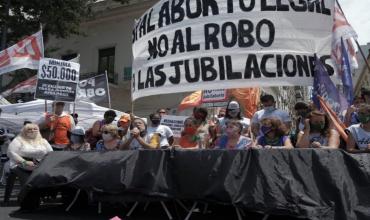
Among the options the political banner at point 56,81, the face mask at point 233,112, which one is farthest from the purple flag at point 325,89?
the political banner at point 56,81

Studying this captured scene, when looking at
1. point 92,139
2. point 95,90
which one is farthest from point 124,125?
point 95,90

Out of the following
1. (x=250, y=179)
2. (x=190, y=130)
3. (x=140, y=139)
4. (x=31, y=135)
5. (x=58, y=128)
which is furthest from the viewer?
(x=58, y=128)

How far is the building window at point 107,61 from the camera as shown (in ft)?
90.8

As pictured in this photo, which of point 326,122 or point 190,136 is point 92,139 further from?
point 326,122

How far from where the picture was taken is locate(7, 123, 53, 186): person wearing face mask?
830cm

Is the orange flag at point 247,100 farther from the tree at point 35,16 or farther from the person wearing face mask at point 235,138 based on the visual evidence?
the person wearing face mask at point 235,138

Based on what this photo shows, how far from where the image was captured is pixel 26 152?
8.48m

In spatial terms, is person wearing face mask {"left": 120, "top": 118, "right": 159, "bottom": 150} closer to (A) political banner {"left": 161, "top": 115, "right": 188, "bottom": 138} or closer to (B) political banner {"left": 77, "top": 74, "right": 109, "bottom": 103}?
(A) political banner {"left": 161, "top": 115, "right": 188, "bottom": 138}

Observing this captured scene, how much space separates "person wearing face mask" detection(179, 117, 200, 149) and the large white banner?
56.6 inches

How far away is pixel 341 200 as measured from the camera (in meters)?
5.32

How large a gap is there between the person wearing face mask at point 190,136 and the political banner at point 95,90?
21.9ft

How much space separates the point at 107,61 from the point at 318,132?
73.6 feet

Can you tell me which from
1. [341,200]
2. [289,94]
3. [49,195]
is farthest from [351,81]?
[289,94]

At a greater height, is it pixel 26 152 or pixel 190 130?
pixel 190 130
